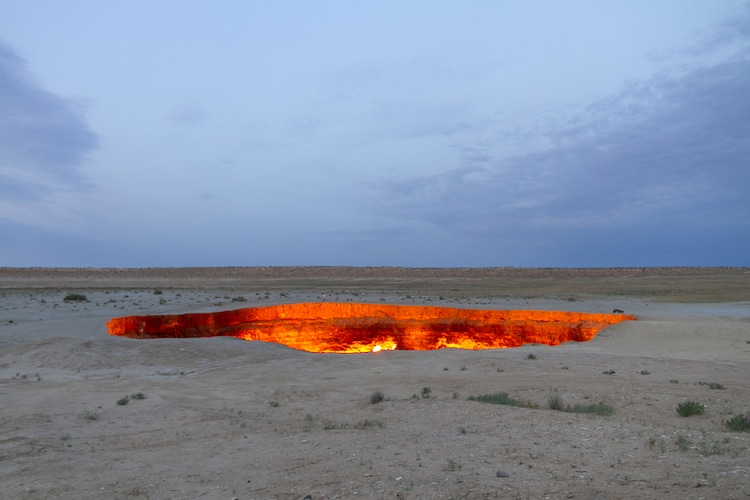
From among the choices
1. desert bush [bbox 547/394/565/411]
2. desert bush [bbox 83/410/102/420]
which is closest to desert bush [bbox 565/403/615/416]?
desert bush [bbox 547/394/565/411]

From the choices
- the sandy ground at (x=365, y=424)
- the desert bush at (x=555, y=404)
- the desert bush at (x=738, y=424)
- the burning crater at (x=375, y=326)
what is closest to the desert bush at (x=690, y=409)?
the sandy ground at (x=365, y=424)

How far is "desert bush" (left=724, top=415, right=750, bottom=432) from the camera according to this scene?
6523mm

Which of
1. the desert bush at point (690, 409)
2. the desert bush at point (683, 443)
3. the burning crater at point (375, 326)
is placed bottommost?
the burning crater at point (375, 326)

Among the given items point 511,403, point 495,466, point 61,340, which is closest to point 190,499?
point 495,466

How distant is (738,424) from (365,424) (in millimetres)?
4682

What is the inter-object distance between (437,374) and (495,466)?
22.7 feet

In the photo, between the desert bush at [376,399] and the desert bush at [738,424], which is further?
the desert bush at [376,399]

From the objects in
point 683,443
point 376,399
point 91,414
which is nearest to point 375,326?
point 376,399

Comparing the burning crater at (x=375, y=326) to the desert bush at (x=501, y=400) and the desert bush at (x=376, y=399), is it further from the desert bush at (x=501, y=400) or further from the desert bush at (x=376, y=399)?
the desert bush at (x=376, y=399)

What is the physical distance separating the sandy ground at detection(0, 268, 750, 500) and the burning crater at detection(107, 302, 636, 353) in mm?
6149

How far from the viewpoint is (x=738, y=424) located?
6586 mm

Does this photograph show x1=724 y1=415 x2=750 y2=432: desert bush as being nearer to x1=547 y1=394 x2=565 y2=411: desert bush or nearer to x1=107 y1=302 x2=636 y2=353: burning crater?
x1=547 y1=394 x2=565 y2=411: desert bush

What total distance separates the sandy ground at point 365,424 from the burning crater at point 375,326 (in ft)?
20.2

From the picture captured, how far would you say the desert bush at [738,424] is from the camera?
652cm
